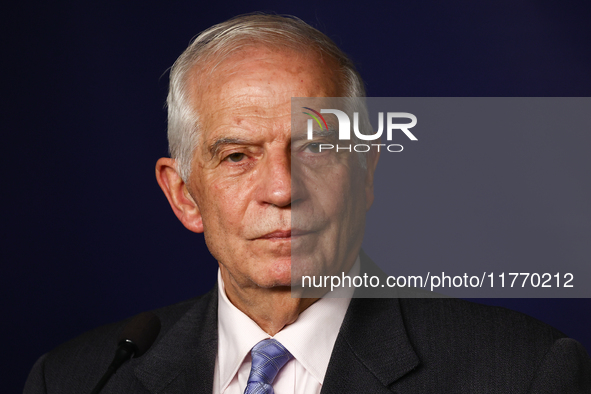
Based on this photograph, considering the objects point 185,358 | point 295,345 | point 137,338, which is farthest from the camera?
point 185,358

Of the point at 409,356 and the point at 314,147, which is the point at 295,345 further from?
the point at 314,147

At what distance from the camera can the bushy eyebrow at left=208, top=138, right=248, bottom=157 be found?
74.4 inches

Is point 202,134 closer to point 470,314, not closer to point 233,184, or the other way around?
point 233,184

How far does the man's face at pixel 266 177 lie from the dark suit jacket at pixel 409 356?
23 cm

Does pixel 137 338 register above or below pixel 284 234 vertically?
below

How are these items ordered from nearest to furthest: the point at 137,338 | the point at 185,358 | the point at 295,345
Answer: the point at 137,338
the point at 295,345
the point at 185,358

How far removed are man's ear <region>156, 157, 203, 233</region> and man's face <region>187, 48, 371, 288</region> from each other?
132 millimetres

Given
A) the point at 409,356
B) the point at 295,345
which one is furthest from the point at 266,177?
the point at 409,356

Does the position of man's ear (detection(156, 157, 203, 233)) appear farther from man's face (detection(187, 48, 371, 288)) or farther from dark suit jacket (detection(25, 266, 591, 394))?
dark suit jacket (detection(25, 266, 591, 394))

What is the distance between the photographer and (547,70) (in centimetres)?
279

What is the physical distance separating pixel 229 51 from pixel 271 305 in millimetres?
721

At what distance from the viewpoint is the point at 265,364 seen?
1910mm

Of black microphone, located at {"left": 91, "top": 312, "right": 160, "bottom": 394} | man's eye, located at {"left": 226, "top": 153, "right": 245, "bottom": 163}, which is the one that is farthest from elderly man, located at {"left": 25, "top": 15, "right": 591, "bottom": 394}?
black microphone, located at {"left": 91, "top": 312, "right": 160, "bottom": 394}

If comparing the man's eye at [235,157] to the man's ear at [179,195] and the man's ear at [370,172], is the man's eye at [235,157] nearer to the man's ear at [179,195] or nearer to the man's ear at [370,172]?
the man's ear at [179,195]
